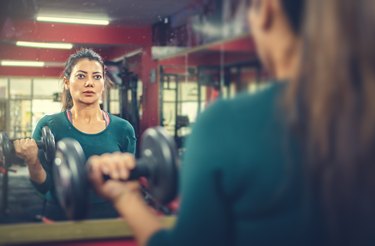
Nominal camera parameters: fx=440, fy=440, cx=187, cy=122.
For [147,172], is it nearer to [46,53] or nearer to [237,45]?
[237,45]

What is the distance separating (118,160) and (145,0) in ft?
2.38

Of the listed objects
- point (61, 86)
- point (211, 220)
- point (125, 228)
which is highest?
point (61, 86)

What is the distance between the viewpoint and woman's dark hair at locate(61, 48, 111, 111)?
1.33m

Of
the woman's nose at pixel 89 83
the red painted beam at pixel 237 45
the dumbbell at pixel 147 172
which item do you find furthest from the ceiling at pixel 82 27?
the dumbbell at pixel 147 172

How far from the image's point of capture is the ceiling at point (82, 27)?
49.2 inches

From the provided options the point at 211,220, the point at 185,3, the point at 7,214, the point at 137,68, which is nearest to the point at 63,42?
the point at 137,68

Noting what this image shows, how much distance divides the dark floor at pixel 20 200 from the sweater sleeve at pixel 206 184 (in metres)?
0.73

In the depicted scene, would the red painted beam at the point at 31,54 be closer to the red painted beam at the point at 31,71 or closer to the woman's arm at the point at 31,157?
the red painted beam at the point at 31,71

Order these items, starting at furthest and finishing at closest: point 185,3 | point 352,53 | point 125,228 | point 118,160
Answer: point 185,3
point 125,228
point 118,160
point 352,53

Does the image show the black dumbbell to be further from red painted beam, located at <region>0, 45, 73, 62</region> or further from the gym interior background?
red painted beam, located at <region>0, 45, 73, 62</region>

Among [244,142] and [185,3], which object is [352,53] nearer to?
[244,142]

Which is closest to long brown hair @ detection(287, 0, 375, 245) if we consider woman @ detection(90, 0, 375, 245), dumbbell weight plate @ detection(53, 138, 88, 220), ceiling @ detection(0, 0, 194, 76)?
woman @ detection(90, 0, 375, 245)

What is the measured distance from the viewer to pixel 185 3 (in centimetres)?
121

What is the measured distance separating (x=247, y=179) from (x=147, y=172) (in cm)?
32
